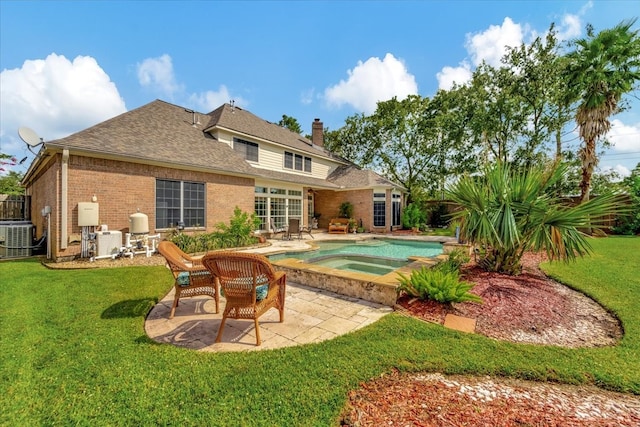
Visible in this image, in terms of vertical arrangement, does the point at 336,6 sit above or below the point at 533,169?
above

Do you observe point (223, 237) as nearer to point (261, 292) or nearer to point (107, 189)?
point (107, 189)

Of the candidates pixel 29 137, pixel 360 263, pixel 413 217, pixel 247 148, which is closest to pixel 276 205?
pixel 247 148

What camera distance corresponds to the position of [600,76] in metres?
12.9

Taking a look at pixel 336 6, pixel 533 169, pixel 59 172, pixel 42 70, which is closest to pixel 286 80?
pixel 336 6

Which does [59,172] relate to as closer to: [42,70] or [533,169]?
[42,70]

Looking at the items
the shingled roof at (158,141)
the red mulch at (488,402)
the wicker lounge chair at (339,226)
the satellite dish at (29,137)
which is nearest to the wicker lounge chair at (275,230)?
the shingled roof at (158,141)

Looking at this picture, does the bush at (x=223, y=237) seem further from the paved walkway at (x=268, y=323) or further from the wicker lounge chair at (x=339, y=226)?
the wicker lounge chair at (x=339, y=226)

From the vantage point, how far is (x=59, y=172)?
7.78 m

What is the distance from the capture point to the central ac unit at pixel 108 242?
7992mm

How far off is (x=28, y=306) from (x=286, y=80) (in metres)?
14.0

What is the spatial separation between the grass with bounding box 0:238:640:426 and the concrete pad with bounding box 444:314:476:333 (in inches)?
11.2

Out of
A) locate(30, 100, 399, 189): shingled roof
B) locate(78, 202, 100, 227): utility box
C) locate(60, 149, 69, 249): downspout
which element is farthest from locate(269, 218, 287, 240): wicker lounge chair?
locate(60, 149, 69, 249): downspout

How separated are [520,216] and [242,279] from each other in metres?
5.54

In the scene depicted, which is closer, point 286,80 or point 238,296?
point 238,296
